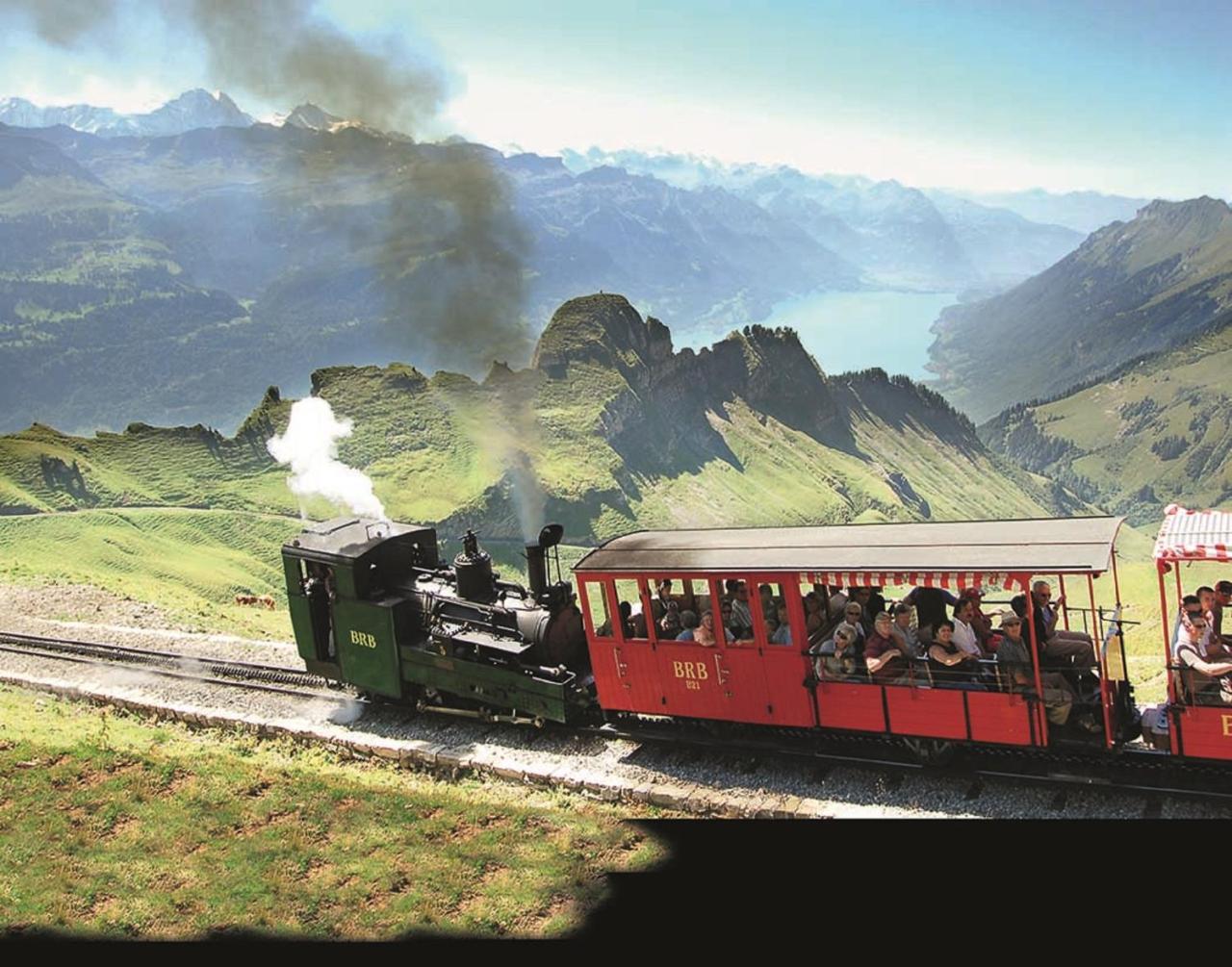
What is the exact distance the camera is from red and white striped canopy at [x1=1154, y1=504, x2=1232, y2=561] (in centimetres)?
1156

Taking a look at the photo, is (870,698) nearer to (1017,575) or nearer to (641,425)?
(1017,575)

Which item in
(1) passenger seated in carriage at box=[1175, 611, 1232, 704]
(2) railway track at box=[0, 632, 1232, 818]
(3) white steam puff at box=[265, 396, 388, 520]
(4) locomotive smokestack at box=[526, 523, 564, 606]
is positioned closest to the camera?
(1) passenger seated in carriage at box=[1175, 611, 1232, 704]

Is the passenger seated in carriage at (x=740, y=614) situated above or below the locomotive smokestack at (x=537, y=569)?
below

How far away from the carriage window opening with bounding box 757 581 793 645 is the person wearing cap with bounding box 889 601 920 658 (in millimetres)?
1440

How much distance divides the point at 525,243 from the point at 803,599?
74.3 m

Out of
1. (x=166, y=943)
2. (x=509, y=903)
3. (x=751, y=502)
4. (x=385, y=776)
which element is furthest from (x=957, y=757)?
(x=751, y=502)

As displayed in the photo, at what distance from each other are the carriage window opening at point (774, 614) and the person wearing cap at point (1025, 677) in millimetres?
2846

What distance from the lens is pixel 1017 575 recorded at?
39.7ft

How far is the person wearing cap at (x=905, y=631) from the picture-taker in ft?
44.4

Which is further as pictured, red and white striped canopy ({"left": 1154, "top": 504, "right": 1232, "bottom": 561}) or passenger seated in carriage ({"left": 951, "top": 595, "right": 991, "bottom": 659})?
passenger seated in carriage ({"left": 951, "top": 595, "right": 991, "bottom": 659})

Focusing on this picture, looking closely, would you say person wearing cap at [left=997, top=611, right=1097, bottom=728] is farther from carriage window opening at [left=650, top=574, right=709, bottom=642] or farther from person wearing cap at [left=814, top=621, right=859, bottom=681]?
carriage window opening at [left=650, top=574, right=709, bottom=642]

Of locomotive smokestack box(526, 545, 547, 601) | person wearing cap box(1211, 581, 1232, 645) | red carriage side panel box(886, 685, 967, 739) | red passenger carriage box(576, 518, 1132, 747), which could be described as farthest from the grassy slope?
person wearing cap box(1211, 581, 1232, 645)

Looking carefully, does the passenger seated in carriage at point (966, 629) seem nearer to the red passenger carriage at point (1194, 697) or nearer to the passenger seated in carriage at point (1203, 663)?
the red passenger carriage at point (1194, 697)

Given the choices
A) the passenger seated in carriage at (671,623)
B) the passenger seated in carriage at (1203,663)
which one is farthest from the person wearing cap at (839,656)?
the passenger seated in carriage at (1203,663)
